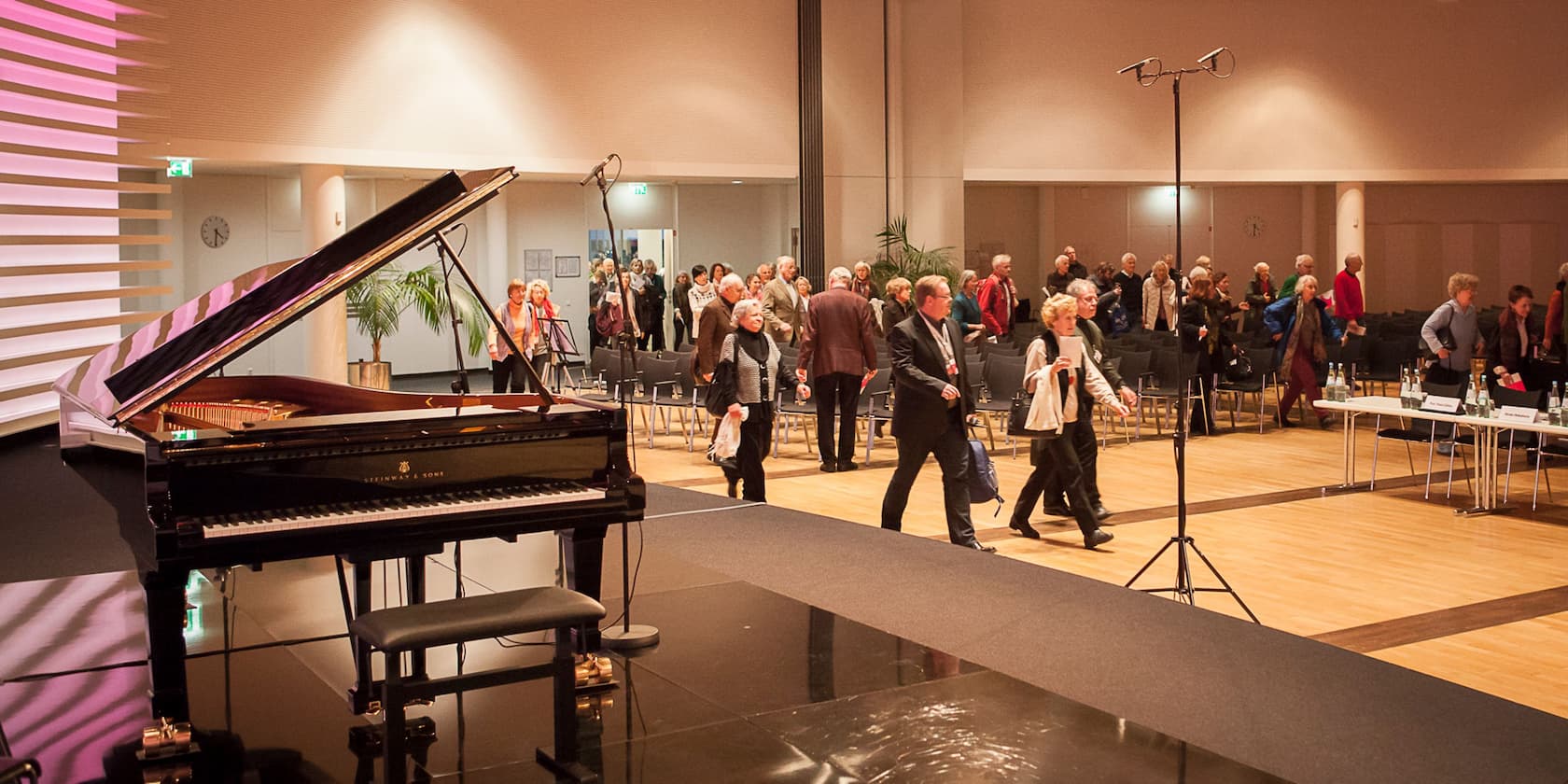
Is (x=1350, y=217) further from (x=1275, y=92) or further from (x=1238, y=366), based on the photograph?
(x=1238, y=366)

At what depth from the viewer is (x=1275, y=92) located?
19156mm

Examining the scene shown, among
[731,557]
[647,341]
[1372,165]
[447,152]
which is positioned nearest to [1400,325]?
[1372,165]

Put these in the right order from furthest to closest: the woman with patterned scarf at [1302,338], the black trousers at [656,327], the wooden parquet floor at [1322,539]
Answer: the black trousers at [656,327] < the woman with patterned scarf at [1302,338] < the wooden parquet floor at [1322,539]

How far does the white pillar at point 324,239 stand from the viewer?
13.9 metres

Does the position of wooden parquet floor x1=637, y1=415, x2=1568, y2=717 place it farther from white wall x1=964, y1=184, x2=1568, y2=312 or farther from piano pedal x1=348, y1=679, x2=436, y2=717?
white wall x1=964, y1=184, x2=1568, y2=312

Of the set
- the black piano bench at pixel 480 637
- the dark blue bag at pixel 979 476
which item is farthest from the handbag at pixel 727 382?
the black piano bench at pixel 480 637

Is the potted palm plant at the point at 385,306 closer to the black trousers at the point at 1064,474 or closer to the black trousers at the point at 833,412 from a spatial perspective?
the black trousers at the point at 833,412

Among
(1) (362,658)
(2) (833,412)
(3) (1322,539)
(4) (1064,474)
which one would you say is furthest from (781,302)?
(1) (362,658)

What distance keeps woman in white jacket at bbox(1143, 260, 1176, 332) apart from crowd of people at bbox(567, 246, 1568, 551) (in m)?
0.02

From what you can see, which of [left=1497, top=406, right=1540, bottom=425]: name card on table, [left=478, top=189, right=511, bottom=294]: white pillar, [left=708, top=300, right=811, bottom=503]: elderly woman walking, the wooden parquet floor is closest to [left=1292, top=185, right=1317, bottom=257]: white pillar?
the wooden parquet floor

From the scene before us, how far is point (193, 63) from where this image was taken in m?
12.9

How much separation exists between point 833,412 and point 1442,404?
432cm

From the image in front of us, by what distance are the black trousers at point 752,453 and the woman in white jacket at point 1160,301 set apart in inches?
293

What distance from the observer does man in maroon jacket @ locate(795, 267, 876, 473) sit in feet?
35.9
